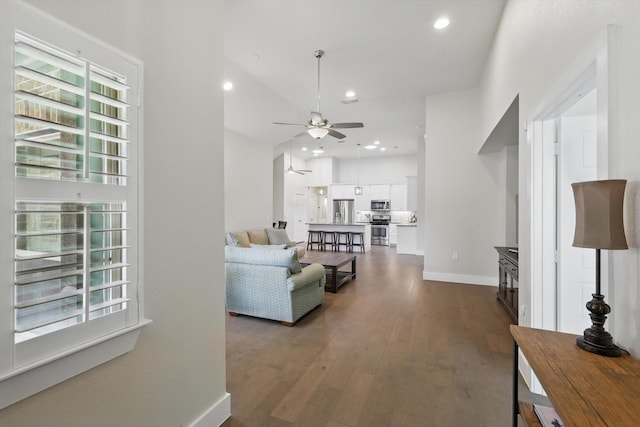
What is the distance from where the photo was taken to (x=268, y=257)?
3426 mm

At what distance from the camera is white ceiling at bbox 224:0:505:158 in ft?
10.4

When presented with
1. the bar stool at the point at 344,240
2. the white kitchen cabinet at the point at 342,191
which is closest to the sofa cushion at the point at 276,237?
the bar stool at the point at 344,240

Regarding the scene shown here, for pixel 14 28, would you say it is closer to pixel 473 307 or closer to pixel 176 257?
pixel 176 257

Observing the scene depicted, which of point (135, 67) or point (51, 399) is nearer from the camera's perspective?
point (51, 399)

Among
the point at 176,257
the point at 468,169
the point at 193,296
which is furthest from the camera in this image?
the point at 468,169

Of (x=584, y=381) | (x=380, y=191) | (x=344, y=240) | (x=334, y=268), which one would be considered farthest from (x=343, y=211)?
(x=584, y=381)

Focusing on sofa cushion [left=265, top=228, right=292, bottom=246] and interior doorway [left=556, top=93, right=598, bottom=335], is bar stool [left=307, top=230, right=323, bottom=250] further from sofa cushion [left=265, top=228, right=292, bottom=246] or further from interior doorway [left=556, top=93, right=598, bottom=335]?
interior doorway [left=556, top=93, right=598, bottom=335]

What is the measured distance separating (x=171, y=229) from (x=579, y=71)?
2248 millimetres

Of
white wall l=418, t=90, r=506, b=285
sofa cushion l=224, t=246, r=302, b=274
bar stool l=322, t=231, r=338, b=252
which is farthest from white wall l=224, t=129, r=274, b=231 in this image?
white wall l=418, t=90, r=506, b=285

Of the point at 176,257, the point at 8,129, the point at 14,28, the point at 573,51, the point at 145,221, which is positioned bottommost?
the point at 176,257

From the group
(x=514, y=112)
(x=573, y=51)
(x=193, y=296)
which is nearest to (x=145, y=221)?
(x=193, y=296)

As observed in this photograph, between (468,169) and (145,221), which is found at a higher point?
(468,169)

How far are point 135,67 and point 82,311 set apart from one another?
1.04 m

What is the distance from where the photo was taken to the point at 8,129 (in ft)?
2.87
